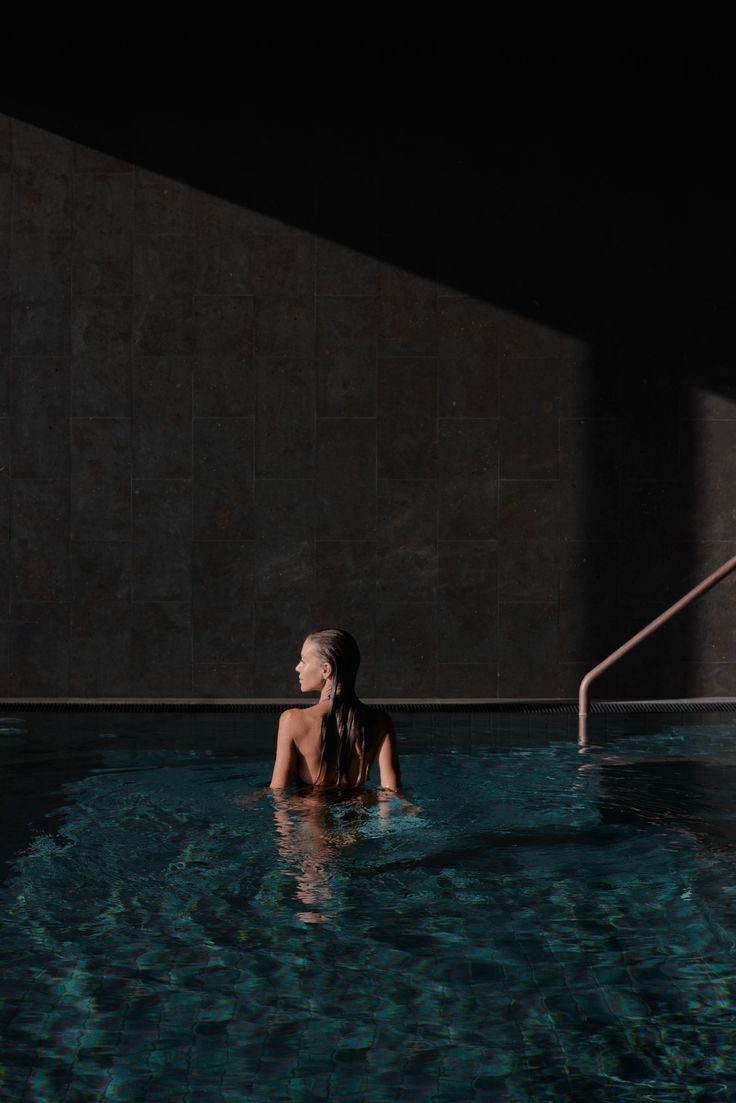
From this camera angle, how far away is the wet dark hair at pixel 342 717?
516 centimetres

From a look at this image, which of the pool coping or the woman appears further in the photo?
the pool coping

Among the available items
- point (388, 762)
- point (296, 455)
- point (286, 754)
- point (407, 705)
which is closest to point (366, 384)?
point (296, 455)

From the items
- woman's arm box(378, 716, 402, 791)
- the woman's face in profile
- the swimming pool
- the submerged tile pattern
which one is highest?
the submerged tile pattern

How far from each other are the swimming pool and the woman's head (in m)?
0.51

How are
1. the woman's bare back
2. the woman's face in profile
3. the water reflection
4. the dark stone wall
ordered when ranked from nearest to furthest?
1. the water reflection
2. the woman's face in profile
3. the woman's bare back
4. the dark stone wall

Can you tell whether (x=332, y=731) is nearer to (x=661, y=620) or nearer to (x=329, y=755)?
(x=329, y=755)

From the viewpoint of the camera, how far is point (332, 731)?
5.28 meters

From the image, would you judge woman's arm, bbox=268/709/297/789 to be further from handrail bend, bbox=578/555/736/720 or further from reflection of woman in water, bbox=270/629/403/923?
handrail bend, bbox=578/555/736/720

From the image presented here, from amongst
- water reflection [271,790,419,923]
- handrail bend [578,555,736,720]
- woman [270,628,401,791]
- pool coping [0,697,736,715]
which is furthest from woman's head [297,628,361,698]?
pool coping [0,697,736,715]

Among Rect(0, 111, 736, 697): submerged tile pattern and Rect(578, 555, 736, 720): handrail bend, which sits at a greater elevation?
Rect(0, 111, 736, 697): submerged tile pattern

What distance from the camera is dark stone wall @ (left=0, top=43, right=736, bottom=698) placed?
9984 millimetres

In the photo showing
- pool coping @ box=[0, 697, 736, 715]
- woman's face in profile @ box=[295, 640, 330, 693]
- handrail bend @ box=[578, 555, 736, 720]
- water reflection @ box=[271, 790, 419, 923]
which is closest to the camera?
water reflection @ box=[271, 790, 419, 923]

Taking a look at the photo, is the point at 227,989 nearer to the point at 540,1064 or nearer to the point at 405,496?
the point at 540,1064

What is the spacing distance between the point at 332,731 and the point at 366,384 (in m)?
5.13
